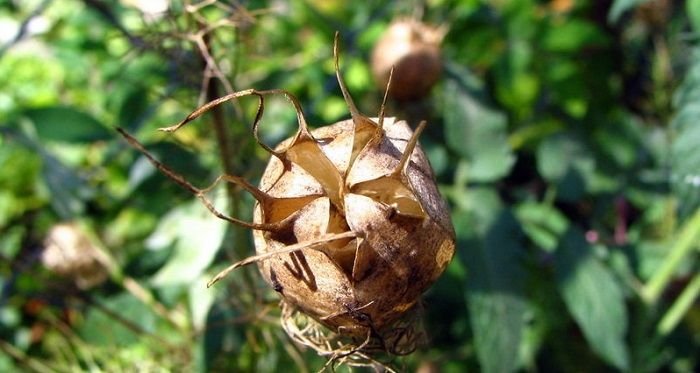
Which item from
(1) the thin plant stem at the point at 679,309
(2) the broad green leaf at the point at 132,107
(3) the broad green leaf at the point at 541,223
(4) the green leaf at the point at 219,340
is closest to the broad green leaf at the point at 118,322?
(4) the green leaf at the point at 219,340

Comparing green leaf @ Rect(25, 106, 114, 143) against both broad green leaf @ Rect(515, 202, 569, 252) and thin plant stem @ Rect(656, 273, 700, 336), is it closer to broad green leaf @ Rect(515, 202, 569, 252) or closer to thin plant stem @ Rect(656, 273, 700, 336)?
broad green leaf @ Rect(515, 202, 569, 252)

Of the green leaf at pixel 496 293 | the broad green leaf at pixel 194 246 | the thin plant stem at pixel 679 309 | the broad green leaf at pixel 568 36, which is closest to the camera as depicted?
the broad green leaf at pixel 194 246

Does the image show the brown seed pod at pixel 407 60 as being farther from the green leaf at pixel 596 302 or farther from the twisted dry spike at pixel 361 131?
the twisted dry spike at pixel 361 131

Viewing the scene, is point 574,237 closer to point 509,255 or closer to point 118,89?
point 509,255

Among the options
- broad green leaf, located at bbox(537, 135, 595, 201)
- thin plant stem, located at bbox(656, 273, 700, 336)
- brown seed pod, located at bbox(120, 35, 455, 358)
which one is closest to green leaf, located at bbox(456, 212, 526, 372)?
broad green leaf, located at bbox(537, 135, 595, 201)

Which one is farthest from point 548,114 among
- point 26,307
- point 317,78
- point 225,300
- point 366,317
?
point 26,307

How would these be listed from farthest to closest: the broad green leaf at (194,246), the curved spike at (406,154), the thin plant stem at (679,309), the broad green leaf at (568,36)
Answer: the broad green leaf at (568,36), the thin plant stem at (679,309), the broad green leaf at (194,246), the curved spike at (406,154)

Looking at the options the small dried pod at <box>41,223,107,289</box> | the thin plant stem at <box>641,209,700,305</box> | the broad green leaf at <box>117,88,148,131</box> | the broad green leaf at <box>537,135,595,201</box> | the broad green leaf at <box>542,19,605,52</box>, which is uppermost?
the broad green leaf at <box>117,88,148,131</box>
